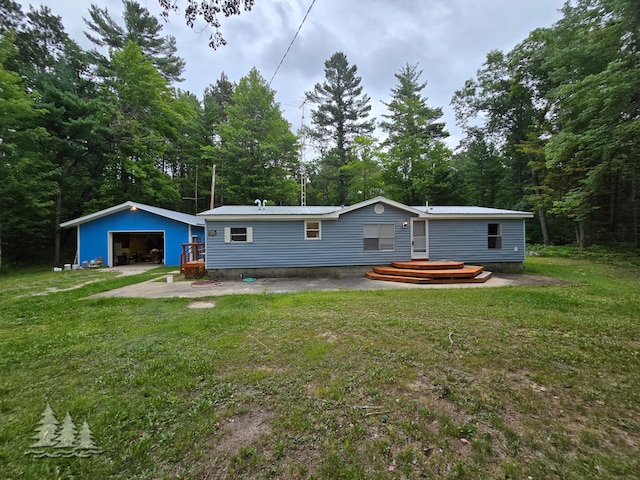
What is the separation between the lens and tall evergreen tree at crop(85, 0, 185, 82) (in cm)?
1758

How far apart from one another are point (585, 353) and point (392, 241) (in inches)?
276

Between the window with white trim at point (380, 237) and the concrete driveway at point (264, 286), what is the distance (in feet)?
4.81

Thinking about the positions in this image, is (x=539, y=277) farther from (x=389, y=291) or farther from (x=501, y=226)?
(x=389, y=291)

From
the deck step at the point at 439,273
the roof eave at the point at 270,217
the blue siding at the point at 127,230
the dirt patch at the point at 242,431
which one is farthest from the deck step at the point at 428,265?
the blue siding at the point at 127,230

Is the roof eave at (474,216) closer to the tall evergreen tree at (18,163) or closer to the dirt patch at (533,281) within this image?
the dirt patch at (533,281)

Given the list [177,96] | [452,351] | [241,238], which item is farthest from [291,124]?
[452,351]

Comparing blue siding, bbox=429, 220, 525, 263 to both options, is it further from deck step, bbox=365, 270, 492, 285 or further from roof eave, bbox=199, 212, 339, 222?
roof eave, bbox=199, 212, 339, 222

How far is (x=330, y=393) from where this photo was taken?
2.36 meters

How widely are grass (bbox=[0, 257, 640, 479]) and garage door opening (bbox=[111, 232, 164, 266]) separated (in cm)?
1116

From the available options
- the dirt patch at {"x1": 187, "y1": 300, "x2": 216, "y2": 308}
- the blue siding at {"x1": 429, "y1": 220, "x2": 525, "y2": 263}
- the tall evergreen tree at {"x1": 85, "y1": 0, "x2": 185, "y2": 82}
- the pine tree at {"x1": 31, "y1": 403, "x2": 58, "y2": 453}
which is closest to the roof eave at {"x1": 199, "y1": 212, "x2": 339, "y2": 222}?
the dirt patch at {"x1": 187, "y1": 300, "x2": 216, "y2": 308}

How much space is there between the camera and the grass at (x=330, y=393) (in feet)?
5.36

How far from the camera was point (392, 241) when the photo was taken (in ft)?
32.8

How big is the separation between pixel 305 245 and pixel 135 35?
871 inches

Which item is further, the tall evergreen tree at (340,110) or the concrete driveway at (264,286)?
the tall evergreen tree at (340,110)
